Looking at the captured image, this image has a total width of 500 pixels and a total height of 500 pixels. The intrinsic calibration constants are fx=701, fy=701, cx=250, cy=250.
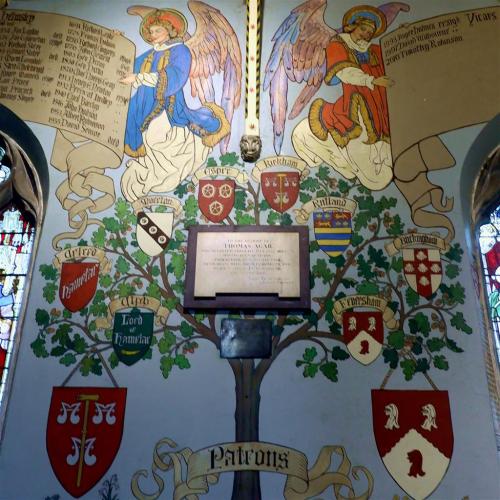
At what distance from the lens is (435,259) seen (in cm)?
481

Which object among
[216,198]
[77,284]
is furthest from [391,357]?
[77,284]

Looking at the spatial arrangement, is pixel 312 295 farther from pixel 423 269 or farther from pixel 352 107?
pixel 352 107

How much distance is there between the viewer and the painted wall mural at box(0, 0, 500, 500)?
14.0ft

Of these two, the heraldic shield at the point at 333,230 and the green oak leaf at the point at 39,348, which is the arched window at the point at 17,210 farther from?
the heraldic shield at the point at 333,230

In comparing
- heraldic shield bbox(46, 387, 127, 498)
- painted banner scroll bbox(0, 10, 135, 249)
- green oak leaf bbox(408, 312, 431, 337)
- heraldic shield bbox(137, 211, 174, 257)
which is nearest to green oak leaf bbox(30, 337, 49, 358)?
heraldic shield bbox(46, 387, 127, 498)

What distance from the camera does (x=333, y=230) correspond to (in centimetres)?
495

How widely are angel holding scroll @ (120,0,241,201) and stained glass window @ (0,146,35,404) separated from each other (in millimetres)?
942

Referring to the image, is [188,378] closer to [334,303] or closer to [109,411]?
[109,411]

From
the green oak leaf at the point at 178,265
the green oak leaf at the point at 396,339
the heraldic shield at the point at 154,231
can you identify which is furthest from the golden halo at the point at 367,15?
the green oak leaf at the point at 396,339

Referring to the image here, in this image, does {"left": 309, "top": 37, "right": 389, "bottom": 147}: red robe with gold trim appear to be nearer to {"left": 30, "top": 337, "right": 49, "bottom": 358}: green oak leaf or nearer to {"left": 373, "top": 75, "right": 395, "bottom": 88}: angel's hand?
{"left": 373, "top": 75, "right": 395, "bottom": 88}: angel's hand

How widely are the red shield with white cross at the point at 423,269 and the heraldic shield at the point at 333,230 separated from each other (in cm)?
43

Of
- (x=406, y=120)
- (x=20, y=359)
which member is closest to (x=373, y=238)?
(x=406, y=120)

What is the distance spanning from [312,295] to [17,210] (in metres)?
2.51

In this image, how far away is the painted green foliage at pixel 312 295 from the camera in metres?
4.54
